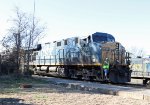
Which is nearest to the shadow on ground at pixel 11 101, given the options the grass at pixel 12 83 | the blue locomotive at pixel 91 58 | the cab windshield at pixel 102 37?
the grass at pixel 12 83

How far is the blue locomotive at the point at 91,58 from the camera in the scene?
2352 cm

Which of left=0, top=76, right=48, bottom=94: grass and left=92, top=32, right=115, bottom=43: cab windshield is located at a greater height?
left=92, top=32, right=115, bottom=43: cab windshield

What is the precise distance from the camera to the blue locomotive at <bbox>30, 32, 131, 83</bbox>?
23516 mm

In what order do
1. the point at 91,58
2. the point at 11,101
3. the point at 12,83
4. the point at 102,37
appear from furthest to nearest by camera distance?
the point at 102,37 < the point at 91,58 < the point at 12,83 < the point at 11,101

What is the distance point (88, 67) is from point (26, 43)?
22.4ft

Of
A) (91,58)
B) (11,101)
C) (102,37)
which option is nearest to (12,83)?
(91,58)

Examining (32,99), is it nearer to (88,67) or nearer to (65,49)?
(88,67)

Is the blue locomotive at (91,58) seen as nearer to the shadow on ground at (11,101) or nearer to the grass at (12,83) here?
the grass at (12,83)

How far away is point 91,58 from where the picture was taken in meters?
24.5

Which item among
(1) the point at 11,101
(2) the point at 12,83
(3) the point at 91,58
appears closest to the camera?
(1) the point at 11,101

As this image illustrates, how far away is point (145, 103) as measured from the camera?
11727 millimetres

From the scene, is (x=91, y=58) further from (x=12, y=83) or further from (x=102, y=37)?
(x=12, y=83)

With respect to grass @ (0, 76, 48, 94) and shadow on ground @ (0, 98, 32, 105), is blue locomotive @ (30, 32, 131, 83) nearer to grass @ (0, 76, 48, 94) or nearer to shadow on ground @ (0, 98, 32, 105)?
grass @ (0, 76, 48, 94)

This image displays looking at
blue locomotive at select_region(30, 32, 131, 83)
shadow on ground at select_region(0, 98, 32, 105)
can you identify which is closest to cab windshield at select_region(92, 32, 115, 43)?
blue locomotive at select_region(30, 32, 131, 83)
